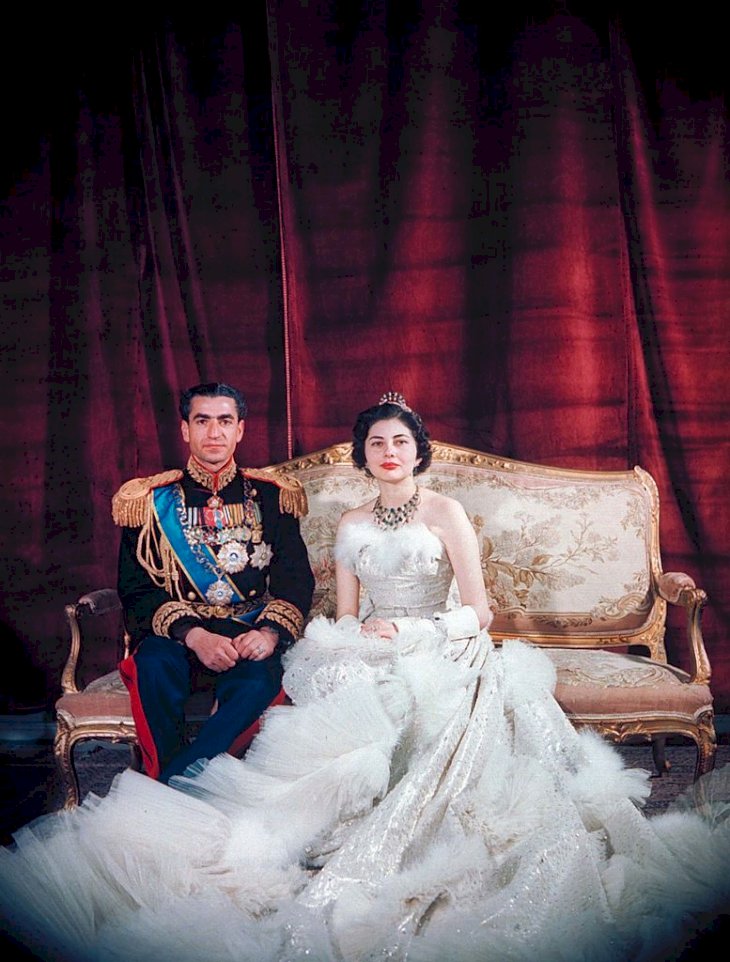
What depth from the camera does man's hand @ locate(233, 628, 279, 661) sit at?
8.77ft

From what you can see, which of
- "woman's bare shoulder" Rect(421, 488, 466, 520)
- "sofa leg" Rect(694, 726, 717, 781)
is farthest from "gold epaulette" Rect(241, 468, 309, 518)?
"sofa leg" Rect(694, 726, 717, 781)

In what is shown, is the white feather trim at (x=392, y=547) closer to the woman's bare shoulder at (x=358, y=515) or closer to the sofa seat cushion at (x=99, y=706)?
the woman's bare shoulder at (x=358, y=515)

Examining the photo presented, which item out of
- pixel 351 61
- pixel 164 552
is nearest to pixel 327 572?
pixel 164 552

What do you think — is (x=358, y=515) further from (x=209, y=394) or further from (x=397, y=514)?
(x=209, y=394)

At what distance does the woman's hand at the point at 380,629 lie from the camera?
8.64 ft

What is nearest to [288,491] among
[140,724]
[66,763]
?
[140,724]

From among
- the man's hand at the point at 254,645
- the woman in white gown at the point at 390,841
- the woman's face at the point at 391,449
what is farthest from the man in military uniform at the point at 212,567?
the woman's face at the point at 391,449

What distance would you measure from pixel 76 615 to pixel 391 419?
4.25 feet

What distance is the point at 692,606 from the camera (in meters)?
2.95

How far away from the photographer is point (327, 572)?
129 inches

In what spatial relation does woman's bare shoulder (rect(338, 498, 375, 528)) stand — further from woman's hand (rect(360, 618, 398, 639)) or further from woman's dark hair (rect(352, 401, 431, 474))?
woman's hand (rect(360, 618, 398, 639))

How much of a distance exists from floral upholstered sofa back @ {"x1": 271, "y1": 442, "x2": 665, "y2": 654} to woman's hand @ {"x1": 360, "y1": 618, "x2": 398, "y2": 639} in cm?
57

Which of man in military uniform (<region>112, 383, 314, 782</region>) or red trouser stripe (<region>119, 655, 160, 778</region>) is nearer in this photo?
red trouser stripe (<region>119, 655, 160, 778</region>)

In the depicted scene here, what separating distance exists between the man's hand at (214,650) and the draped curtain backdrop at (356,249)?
1247 millimetres
